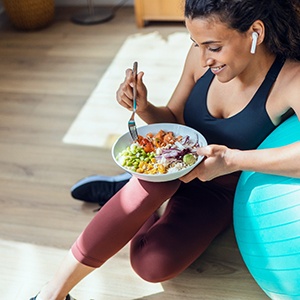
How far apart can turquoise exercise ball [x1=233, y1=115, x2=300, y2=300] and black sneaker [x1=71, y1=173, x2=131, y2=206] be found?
0.56 m

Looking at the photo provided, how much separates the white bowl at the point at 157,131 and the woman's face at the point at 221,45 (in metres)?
0.20

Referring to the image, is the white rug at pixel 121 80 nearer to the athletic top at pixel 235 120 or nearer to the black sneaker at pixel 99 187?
the black sneaker at pixel 99 187

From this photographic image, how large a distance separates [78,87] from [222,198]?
126cm

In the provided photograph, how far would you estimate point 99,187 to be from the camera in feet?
5.76

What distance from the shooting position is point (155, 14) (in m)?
3.08

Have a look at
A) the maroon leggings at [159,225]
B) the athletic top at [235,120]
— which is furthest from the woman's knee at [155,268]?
the athletic top at [235,120]

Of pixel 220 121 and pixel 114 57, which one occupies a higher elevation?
pixel 220 121

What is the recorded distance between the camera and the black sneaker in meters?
1.75

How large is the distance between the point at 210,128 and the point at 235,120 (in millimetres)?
86

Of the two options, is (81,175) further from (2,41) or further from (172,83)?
(2,41)

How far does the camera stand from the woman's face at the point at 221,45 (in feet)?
3.75

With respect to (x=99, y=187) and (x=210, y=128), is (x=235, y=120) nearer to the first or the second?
(x=210, y=128)

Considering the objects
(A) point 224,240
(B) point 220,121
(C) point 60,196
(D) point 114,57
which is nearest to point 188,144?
(B) point 220,121

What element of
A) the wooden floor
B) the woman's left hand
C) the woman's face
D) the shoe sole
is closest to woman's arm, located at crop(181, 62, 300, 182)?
the woman's left hand
